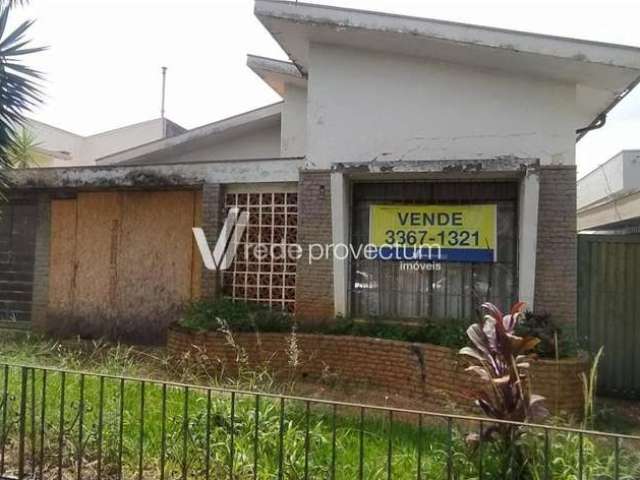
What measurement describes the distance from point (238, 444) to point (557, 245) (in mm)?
4738

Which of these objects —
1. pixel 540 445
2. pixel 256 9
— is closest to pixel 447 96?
pixel 256 9

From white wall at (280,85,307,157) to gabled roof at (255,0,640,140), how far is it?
2.37 meters

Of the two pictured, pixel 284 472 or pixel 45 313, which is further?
pixel 45 313

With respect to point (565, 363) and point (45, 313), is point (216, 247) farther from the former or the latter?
point (565, 363)

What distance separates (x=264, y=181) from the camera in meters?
7.47

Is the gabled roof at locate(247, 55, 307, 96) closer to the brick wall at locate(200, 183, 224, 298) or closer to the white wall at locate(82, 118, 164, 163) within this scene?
the brick wall at locate(200, 183, 224, 298)

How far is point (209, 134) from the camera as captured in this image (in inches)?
413

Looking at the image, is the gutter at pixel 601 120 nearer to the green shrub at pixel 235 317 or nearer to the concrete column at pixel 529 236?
the concrete column at pixel 529 236

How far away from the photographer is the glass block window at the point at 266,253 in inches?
295

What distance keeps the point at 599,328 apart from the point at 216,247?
18.1 feet

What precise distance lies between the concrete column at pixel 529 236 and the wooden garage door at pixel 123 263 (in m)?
4.83

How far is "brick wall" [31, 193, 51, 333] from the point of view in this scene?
8594 millimetres

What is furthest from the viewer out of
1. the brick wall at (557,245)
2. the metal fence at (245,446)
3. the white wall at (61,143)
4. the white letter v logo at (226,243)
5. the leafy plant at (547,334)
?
the white wall at (61,143)

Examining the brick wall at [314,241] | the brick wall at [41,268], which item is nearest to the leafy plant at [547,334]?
the brick wall at [314,241]
